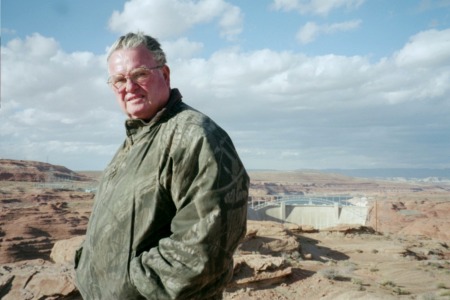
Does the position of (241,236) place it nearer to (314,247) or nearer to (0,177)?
(314,247)

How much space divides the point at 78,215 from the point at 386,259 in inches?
959

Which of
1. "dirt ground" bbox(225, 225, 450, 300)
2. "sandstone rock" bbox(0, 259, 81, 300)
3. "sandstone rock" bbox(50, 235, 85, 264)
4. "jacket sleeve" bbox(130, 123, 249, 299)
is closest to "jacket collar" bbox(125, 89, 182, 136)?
"jacket sleeve" bbox(130, 123, 249, 299)

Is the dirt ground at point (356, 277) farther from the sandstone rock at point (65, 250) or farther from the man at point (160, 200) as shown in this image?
the man at point (160, 200)

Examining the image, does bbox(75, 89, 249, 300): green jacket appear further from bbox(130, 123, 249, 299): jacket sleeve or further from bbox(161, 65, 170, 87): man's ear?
bbox(161, 65, 170, 87): man's ear

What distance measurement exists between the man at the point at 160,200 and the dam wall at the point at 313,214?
40.1 meters

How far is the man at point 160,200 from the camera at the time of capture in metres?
1.54

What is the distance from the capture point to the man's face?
1889mm

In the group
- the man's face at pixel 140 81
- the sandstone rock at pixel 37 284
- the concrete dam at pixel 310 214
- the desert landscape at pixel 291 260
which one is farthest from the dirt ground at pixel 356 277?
the concrete dam at pixel 310 214

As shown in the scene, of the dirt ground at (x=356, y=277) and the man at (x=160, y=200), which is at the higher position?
the man at (x=160, y=200)

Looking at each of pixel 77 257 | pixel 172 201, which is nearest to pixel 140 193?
pixel 172 201

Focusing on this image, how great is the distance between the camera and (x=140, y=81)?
189 centimetres

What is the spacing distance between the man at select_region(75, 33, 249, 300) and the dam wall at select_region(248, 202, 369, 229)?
4005 centimetres

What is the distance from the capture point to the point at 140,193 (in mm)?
1722

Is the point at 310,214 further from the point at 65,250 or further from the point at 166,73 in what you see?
the point at 166,73
